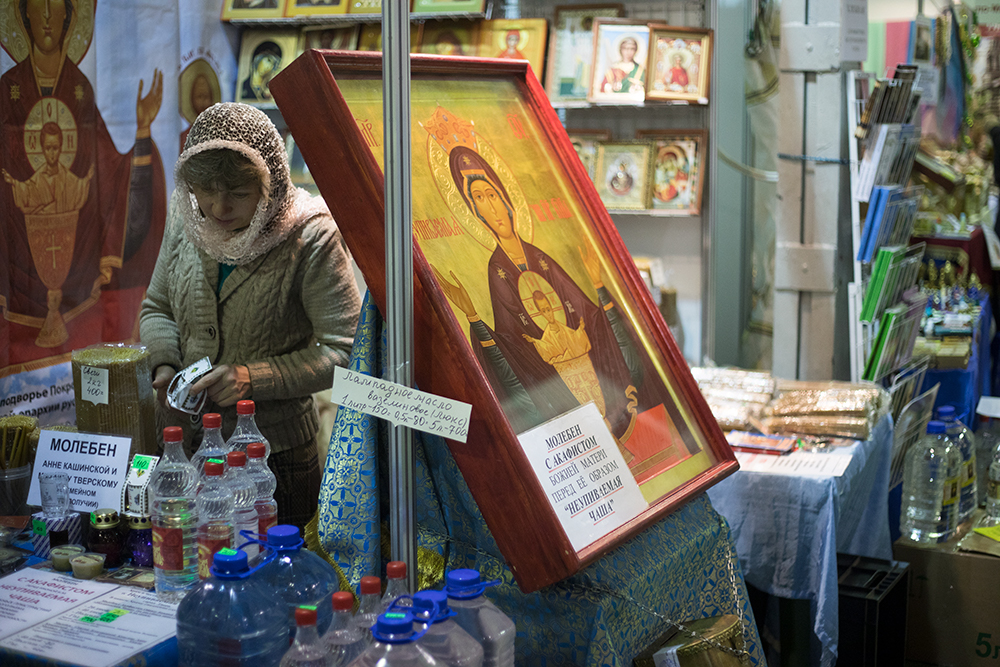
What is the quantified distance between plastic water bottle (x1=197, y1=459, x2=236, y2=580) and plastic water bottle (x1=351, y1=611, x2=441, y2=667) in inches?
17.9

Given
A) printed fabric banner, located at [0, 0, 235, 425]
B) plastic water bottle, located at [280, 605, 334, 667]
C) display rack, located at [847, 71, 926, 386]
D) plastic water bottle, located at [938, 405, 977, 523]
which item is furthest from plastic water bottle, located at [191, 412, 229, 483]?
display rack, located at [847, 71, 926, 386]

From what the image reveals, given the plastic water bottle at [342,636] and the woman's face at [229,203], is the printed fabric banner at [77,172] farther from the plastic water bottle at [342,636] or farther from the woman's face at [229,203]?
the plastic water bottle at [342,636]

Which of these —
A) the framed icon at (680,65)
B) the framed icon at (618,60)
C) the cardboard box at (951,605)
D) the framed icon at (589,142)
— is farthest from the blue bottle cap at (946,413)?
the framed icon at (589,142)

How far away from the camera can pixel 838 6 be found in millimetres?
3795

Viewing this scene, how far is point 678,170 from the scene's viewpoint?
14.3ft

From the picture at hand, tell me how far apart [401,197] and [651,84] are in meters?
3.09

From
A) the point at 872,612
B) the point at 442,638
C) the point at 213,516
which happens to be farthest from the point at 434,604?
the point at 872,612

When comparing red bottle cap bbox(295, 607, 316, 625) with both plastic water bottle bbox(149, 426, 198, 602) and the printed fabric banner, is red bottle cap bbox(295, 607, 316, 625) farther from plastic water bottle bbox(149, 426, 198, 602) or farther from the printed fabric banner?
the printed fabric banner

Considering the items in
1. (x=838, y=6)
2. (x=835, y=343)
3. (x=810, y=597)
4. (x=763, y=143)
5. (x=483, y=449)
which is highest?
(x=838, y=6)

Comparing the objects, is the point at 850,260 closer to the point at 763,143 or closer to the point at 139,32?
the point at 763,143

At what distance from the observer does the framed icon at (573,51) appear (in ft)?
14.2

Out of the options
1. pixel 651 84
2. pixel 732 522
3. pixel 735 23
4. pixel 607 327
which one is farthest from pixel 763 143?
pixel 607 327

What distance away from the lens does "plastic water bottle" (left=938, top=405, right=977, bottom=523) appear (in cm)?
317

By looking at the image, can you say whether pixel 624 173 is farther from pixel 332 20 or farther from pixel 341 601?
pixel 341 601
